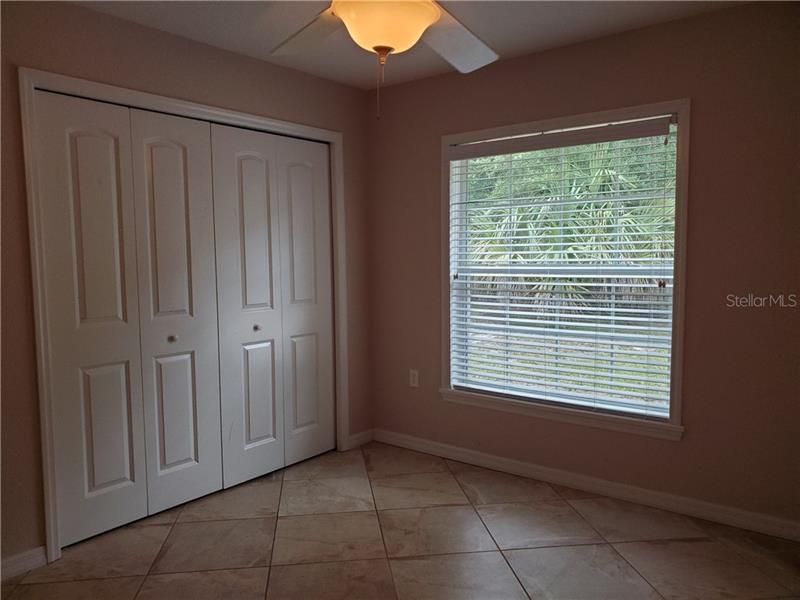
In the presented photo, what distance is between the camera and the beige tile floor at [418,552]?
6.89 ft

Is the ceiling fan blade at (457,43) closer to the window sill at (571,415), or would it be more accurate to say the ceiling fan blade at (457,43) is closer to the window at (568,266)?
the window at (568,266)

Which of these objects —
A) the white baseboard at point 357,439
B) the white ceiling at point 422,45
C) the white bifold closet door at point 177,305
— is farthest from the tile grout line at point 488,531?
the white ceiling at point 422,45

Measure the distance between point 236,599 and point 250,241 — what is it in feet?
5.78

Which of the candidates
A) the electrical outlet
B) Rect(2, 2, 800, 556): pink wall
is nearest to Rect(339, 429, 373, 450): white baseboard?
the electrical outlet

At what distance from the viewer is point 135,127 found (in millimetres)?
2529

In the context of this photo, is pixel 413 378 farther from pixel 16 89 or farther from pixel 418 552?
pixel 16 89

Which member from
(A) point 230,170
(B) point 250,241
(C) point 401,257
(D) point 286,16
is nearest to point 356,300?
(C) point 401,257

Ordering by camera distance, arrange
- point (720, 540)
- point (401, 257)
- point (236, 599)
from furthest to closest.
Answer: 1. point (401, 257)
2. point (720, 540)
3. point (236, 599)

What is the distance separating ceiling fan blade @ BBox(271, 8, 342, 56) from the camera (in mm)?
1795

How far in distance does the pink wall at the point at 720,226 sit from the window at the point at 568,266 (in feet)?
0.43

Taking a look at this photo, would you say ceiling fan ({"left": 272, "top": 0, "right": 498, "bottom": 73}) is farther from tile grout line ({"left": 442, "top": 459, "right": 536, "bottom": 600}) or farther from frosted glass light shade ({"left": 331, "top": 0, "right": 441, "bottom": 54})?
tile grout line ({"left": 442, "top": 459, "right": 536, "bottom": 600})

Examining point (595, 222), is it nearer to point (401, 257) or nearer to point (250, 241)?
point (401, 257)

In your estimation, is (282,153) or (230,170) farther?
(282,153)

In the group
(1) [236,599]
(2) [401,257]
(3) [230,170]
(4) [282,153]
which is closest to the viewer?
(1) [236,599]
